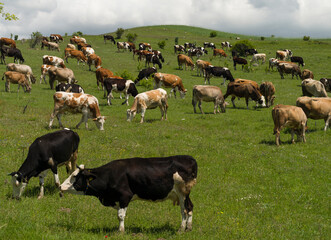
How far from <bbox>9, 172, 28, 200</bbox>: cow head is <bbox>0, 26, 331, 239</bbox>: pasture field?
0.81 feet

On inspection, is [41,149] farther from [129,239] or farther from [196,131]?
[196,131]

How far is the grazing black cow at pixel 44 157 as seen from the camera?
8129 millimetres

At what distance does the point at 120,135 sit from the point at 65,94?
3797 mm

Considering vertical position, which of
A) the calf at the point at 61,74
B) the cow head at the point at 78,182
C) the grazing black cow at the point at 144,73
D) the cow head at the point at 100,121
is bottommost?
the cow head at the point at 100,121

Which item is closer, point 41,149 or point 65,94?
point 41,149

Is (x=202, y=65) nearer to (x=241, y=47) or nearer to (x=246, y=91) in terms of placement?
(x=246, y=91)

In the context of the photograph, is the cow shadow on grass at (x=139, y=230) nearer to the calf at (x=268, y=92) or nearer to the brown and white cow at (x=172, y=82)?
the calf at (x=268, y=92)

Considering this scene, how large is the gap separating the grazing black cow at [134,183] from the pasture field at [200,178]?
0.69 m

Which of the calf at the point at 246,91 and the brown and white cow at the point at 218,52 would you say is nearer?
the calf at the point at 246,91

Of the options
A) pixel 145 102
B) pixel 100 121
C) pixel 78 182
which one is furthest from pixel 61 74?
pixel 78 182

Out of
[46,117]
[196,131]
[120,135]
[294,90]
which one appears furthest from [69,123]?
[294,90]

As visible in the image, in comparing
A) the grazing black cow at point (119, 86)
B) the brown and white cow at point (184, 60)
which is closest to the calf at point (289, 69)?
the brown and white cow at point (184, 60)

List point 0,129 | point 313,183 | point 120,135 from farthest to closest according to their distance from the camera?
point 120,135 < point 0,129 < point 313,183

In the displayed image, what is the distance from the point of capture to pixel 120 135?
53.5 ft
